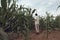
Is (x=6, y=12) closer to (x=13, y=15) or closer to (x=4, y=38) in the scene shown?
(x=13, y=15)

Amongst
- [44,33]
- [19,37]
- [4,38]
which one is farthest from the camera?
[44,33]

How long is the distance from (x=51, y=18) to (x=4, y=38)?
25.2 ft

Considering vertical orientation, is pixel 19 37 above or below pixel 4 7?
below

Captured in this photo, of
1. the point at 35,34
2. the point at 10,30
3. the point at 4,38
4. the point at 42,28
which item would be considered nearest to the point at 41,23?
the point at 42,28

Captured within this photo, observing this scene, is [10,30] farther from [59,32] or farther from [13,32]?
[59,32]

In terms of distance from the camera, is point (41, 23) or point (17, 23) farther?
point (41, 23)

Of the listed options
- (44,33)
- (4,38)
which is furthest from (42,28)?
(4,38)

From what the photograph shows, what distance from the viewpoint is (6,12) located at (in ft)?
43.6

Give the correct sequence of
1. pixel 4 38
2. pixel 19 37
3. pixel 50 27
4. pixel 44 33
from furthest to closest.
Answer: pixel 50 27 → pixel 44 33 → pixel 19 37 → pixel 4 38

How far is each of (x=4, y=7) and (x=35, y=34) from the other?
8.32 ft

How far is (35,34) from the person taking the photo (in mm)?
13891

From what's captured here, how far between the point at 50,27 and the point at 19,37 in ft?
9.43

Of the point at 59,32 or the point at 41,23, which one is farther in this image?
the point at 41,23

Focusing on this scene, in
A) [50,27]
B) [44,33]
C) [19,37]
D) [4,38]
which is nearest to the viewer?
[4,38]
